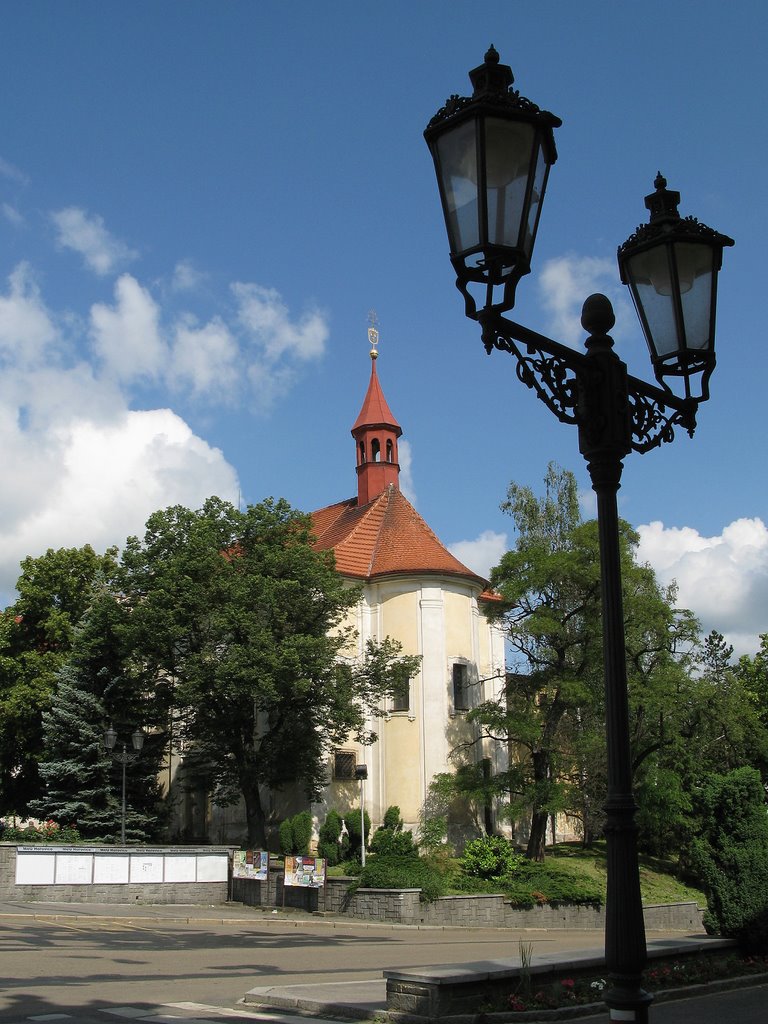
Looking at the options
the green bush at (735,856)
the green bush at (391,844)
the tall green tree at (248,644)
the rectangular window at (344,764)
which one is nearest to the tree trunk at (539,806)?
the green bush at (391,844)

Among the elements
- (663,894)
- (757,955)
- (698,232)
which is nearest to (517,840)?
(663,894)

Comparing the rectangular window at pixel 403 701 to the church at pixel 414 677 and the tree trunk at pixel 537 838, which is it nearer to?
the church at pixel 414 677

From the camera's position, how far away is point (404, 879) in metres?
28.3

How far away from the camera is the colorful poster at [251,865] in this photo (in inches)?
1167

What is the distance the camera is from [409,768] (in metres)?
40.7

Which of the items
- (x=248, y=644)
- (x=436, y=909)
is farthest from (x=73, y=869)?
(x=436, y=909)

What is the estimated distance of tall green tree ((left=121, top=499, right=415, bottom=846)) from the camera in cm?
3378

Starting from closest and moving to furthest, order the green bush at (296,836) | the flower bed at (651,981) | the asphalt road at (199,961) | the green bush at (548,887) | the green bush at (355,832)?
the flower bed at (651,981) < the asphalt road at (199,961) < the green bush at (548,887) < the green bush at (296,836) < the green bush at (355,832)

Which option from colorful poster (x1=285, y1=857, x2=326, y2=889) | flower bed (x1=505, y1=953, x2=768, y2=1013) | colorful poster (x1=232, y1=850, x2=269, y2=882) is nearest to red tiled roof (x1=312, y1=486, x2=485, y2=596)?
colorful poster (x1=232, y1=850, x2=269, y2=882)

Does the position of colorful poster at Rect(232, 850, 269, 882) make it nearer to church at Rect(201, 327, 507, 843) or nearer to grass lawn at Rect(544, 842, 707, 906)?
church at Rect(201, 327, 507, 843)

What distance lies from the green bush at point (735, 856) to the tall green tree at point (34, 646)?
3082 centimetres

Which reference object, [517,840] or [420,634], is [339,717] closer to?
[420,634]

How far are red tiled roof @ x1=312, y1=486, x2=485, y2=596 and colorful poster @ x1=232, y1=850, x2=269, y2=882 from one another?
48.7 ft

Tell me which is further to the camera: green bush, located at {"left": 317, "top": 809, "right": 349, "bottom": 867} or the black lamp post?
green bush, located at {"left": 317, "top": 809, "right": 349, "bottom": 867}
